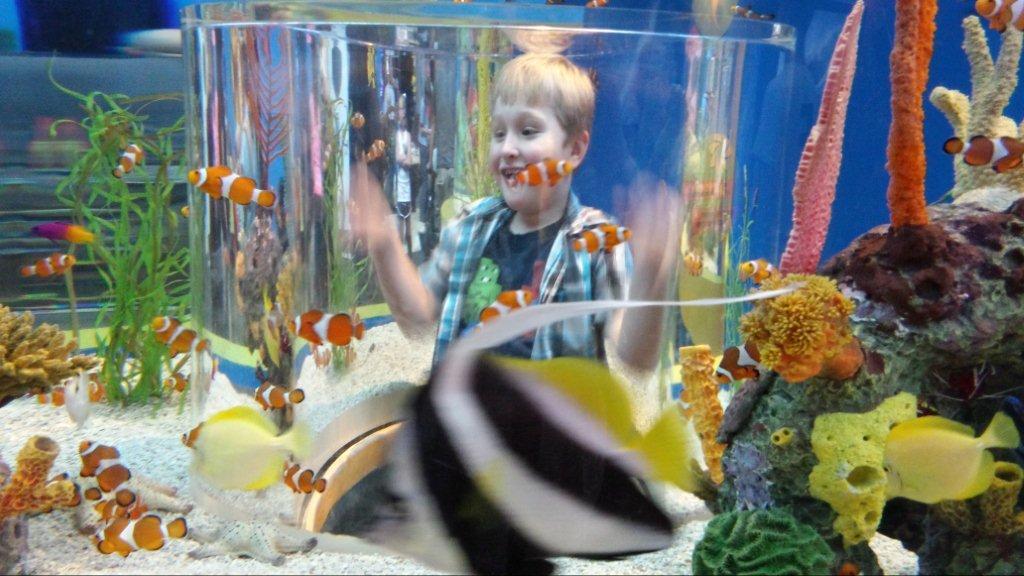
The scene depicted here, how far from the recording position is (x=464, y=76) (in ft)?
7.82

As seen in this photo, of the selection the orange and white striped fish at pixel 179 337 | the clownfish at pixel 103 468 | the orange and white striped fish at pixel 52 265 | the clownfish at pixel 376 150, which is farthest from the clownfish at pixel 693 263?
the orange and white striped fish at pixel 52 265

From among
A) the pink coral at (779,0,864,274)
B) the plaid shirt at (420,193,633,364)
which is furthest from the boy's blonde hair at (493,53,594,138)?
the pink coral at (779,0,864,274)

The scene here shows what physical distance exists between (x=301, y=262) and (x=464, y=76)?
33.7 inches

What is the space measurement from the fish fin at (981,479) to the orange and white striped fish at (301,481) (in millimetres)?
1922

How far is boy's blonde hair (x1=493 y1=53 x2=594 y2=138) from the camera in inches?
91.1

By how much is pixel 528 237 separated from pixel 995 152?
5.50 ft

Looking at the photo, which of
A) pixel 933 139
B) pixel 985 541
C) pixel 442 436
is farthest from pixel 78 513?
pixel 933 139

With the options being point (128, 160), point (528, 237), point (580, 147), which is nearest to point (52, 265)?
point (128, 160)

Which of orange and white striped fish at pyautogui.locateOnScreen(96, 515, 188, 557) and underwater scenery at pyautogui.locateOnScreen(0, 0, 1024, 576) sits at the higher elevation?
underwater scenery at pyautogui.locateOnScreen(0, 0, 1024, 576)

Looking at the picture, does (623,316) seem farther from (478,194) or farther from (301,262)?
(301,262)

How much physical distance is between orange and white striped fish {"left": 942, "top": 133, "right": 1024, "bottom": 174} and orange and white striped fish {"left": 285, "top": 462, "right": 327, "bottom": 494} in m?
2.48

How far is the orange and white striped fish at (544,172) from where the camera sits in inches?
90.6

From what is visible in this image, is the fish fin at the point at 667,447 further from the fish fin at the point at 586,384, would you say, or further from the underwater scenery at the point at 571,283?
the underwater scenery at the point at 571,283

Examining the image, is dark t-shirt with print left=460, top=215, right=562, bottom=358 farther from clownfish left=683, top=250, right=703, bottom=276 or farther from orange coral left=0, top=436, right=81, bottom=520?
orange coral left=0, top=436, right=81, bottom=520
